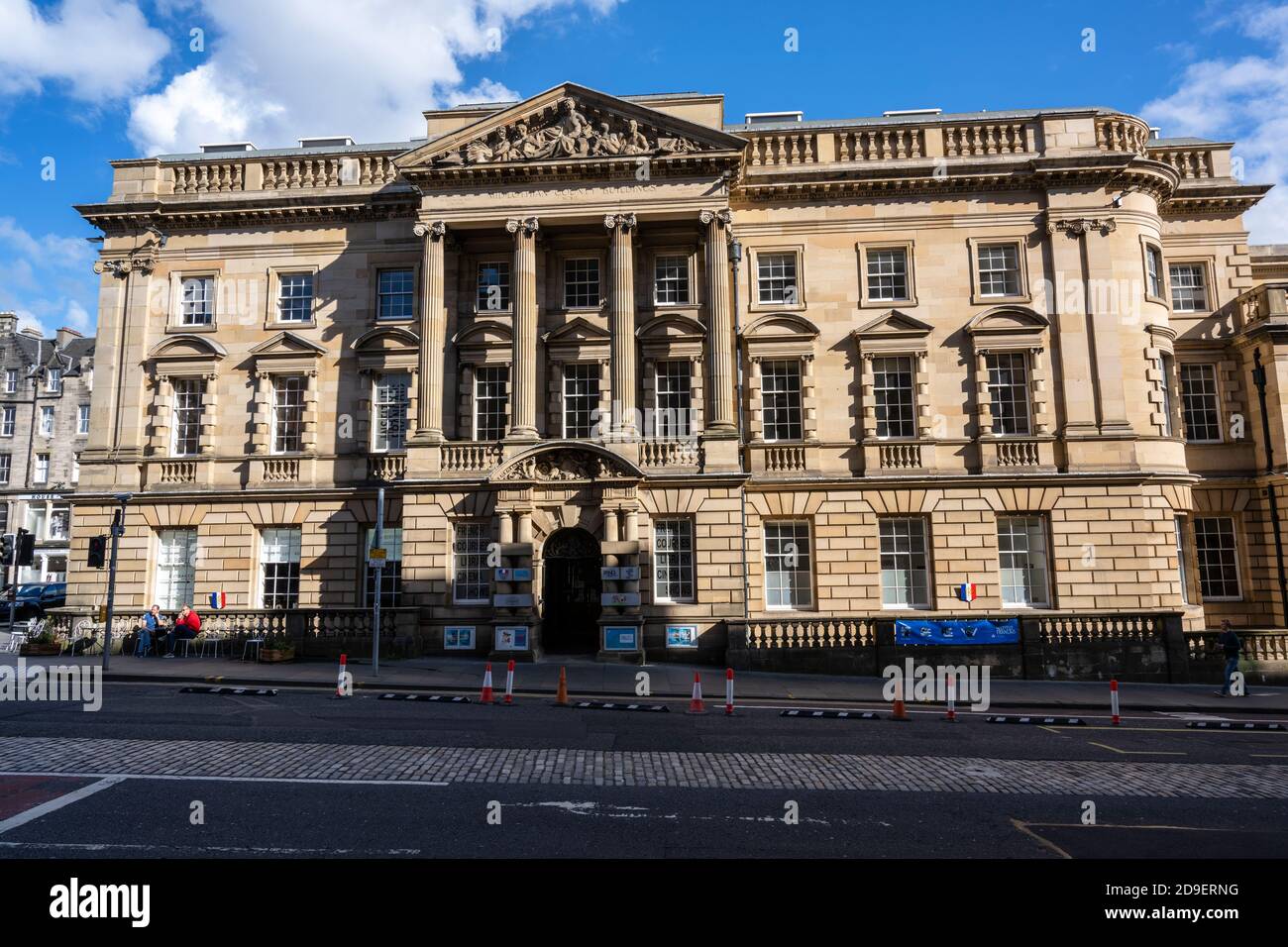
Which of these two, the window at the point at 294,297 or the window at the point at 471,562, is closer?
the window at the point at 471,562

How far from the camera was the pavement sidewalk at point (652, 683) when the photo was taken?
59.7 feet

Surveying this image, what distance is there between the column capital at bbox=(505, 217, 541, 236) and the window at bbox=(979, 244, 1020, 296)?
Result: 16.0 metres

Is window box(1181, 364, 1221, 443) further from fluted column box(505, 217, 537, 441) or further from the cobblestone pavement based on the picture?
fluted column box(505, 217, 537, 441)

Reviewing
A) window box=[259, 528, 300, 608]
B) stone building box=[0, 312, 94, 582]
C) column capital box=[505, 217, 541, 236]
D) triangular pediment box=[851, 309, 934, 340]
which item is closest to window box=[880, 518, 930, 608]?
triangular pediment box=[851, 309, 934, 340]

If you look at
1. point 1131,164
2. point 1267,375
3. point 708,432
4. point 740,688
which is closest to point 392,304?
point 708,432

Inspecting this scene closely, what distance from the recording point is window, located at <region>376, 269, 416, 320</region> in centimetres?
2909

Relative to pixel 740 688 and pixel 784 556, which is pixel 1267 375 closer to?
pixel 784 556

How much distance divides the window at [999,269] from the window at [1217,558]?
11409 mm

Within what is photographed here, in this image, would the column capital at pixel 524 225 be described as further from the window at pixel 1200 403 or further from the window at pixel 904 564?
the window at pixel 1200 403

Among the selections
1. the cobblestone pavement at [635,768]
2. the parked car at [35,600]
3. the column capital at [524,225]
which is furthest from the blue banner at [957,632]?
the parked car at [35,600]

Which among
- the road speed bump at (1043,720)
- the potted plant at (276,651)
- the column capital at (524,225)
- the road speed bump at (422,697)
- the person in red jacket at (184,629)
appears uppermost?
the column capital at (524,225)

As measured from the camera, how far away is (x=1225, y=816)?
28.4ft
